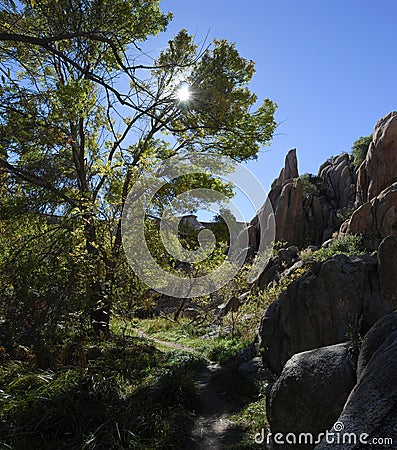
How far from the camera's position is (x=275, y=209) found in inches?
1280

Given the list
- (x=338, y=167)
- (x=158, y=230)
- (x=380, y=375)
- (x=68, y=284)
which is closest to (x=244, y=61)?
(x=158, y=230)

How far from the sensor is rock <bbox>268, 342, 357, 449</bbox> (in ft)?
10.5

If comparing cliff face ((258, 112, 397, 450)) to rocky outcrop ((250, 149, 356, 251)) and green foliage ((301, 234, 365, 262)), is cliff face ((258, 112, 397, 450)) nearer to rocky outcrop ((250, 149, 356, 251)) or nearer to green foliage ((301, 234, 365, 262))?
green foliage ((301, 234, 365, 262))

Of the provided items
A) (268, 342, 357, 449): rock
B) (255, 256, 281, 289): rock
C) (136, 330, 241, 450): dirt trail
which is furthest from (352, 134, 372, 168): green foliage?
(268, 342, 357, 449): rock

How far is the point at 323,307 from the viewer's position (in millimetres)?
6266

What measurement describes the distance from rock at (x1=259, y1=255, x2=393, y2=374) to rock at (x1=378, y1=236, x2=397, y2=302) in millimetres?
121

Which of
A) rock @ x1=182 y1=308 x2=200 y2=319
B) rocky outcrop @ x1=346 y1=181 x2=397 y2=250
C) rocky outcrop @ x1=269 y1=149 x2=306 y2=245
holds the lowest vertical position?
rock @ x1=182 y1=308 x2=200 y2=319

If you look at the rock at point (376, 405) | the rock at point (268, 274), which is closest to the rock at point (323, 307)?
the rock at point (376, 405)

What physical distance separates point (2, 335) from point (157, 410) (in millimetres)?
3055

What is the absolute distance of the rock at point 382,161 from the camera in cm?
2347

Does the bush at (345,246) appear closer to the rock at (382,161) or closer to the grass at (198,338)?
the rock at (382,161)

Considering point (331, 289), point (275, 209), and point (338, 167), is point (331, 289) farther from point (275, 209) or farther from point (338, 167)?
point (338, 167)

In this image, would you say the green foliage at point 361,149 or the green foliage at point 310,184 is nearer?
the green foliage at point 361,149

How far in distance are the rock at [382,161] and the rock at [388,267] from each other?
63.2 ft
